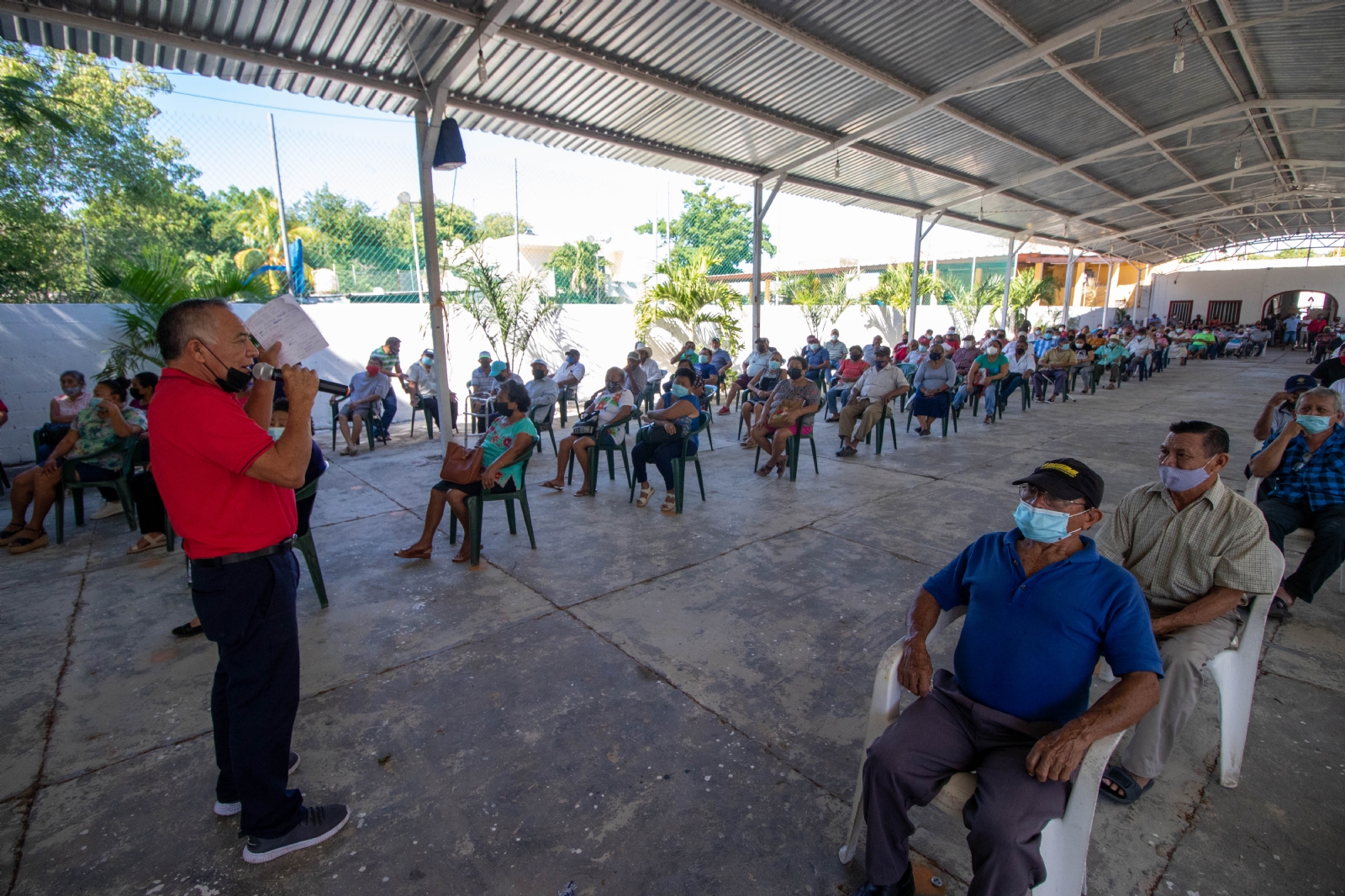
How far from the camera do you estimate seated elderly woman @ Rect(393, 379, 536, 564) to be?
408cm

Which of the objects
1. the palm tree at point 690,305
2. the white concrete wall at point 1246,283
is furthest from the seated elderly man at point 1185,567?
the white concrete wall at point 1246,283

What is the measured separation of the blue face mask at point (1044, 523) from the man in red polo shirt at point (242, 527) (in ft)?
6.27

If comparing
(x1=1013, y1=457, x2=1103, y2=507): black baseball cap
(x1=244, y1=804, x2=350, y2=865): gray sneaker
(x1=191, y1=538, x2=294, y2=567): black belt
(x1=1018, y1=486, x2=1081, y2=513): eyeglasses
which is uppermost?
(x1=1013, y1=457, x2=1103, y2=507): black baseball cap

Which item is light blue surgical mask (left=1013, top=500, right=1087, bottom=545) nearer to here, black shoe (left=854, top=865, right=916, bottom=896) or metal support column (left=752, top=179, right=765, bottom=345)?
black shoe (left=854, top=865, right=916, bottom=896)

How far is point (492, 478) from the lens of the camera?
402 cm

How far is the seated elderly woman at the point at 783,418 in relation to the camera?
5.90 metres

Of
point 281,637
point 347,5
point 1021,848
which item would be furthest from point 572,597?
point 347,5

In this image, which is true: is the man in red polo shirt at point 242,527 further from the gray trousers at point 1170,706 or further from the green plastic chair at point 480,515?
the gray trousers at point 1170,706

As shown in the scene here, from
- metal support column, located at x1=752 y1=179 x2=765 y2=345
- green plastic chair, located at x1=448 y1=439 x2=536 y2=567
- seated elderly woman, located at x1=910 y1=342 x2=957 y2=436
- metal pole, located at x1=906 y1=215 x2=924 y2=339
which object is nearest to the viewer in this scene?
green plastic chair, located at x1=448 y1=439 x2=536 y2=567

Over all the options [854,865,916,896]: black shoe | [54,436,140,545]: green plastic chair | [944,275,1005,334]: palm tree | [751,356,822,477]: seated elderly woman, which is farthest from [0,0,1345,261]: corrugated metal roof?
[944,275,1005,334]: palm tree

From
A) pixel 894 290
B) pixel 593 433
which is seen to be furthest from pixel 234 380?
pixel 894 290

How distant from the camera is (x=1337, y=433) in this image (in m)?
3.10

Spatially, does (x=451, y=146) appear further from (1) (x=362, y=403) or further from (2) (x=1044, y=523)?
(2) (x=1044, y=523)

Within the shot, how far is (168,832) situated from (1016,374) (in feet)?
33.8
